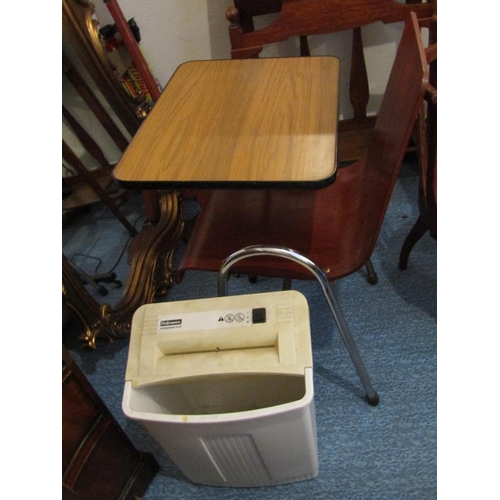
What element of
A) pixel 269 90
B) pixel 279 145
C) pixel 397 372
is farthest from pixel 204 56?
pixel 397 372

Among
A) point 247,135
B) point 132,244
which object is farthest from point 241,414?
point 132,244

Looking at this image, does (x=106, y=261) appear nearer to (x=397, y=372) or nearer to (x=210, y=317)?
(x=210, y=317)

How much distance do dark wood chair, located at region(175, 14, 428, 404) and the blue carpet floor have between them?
0.33 ft

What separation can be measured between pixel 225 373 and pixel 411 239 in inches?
35.8

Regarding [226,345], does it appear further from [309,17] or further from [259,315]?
[309,17]

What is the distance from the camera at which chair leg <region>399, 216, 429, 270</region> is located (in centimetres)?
131

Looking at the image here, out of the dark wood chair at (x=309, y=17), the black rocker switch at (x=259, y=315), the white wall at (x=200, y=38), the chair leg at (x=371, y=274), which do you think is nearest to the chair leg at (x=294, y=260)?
the black rocker switch at (x=259, y=315)

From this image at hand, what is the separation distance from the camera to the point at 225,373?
29.2 inches

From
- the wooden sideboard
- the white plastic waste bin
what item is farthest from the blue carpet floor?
the white plastic waste bin

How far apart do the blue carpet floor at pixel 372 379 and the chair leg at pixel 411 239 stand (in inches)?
1.7

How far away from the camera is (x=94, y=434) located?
889 mm

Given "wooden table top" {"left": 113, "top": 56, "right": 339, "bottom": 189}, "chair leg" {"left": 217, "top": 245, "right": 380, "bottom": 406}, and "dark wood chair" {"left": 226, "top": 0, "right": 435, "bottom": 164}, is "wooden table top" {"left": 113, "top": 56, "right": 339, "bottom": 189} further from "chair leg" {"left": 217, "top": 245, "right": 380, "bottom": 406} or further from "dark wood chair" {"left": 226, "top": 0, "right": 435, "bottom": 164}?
"dark wood chair" {"left": 226, "top": 0, "right": 435, "bottom": 164}

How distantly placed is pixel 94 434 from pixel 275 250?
0.57 m

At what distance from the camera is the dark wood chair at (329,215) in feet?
2.59
